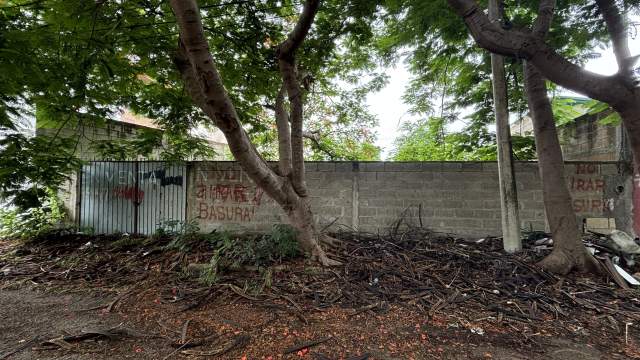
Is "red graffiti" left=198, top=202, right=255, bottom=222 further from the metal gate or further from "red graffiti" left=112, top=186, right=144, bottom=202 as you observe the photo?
"red graffiti" left=112, top=186, right=144, bottom=202

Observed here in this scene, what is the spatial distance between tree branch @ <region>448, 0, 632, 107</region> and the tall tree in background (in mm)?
1799

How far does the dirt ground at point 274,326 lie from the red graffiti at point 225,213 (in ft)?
6.34

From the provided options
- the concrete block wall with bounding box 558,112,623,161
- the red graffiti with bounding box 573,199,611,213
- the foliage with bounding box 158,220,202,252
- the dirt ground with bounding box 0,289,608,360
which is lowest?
the dirt ground with bounding box 0,289,608,360

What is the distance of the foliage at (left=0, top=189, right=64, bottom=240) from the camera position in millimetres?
5980

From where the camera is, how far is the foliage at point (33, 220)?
5.98 m

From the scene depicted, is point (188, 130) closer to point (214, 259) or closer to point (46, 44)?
point (46, 44)

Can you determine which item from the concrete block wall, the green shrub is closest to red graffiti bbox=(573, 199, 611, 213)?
the concrete block wall

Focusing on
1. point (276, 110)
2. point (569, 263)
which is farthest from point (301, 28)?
point (569, 263)

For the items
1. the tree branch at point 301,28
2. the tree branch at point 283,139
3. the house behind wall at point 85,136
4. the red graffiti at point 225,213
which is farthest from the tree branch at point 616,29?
the house behind wall at point 85,136

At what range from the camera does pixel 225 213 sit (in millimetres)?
5785

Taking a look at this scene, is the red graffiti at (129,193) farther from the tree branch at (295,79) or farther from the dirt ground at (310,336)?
the tree branch at (295,79)

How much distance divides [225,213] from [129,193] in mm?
2390

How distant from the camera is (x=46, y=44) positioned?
3623 millimetres

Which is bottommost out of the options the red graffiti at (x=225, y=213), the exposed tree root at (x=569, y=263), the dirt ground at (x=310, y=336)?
the dirt ground at (x=310, y=336)
